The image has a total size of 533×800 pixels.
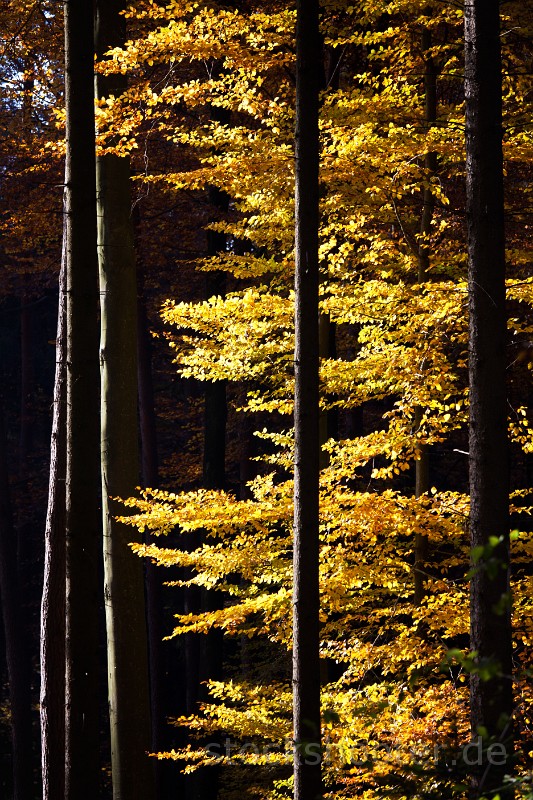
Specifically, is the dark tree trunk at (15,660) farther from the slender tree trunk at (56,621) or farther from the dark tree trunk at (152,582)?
the slender tree trunk at (56,621)

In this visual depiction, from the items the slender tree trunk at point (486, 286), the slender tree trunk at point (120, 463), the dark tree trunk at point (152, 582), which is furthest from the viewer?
the dark tree trunk at point (152, 582)

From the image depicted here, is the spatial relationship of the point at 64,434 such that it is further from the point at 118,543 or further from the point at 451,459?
the point at 451,459

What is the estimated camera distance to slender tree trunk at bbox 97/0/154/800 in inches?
319

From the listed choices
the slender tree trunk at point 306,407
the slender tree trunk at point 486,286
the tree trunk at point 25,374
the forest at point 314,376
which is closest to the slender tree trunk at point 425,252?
the forest at point 314,376

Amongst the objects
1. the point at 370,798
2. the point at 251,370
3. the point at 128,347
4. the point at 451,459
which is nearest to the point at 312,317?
the point at 251,370

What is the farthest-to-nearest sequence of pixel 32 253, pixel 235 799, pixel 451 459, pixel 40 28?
pixel 32 253 < pixel 451 459 < pixel 235 799 < pixel 40 28

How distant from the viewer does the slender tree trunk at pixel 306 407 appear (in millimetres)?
6660

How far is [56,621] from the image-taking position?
8570 millimetres

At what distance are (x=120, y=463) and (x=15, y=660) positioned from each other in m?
11.0

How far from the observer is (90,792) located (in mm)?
6316

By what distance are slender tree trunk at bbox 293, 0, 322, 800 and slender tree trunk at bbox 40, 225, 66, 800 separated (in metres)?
2.75

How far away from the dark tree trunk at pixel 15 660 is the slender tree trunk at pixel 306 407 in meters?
11.8

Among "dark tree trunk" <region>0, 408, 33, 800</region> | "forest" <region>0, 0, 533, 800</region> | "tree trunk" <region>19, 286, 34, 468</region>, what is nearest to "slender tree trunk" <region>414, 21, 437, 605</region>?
"forest" <region>0, 0, 533, 800</region>

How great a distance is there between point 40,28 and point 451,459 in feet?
43.2
